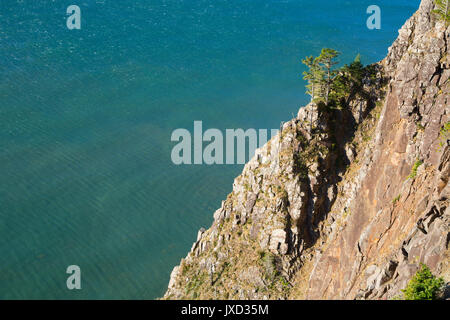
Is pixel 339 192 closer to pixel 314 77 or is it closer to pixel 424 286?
pixel 314 77

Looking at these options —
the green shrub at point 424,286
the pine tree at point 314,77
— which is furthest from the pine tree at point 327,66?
the green shrub at point 424,286

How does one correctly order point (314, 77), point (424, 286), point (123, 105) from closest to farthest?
point (424, 286)
point (314, 77)
point (123, 105)

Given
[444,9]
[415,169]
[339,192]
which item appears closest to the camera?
[415,169]

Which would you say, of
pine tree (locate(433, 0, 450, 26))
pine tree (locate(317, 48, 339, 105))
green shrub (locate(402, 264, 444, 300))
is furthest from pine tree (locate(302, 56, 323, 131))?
green shrub (locate(402, 264, 444, 300))

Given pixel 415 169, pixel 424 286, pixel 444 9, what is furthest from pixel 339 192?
pixel 424 286

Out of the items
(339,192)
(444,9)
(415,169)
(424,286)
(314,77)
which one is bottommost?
(424,286)

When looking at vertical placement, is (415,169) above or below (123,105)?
below

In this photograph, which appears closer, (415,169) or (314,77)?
(415,169)

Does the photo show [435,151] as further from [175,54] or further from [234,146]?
[175,54]
